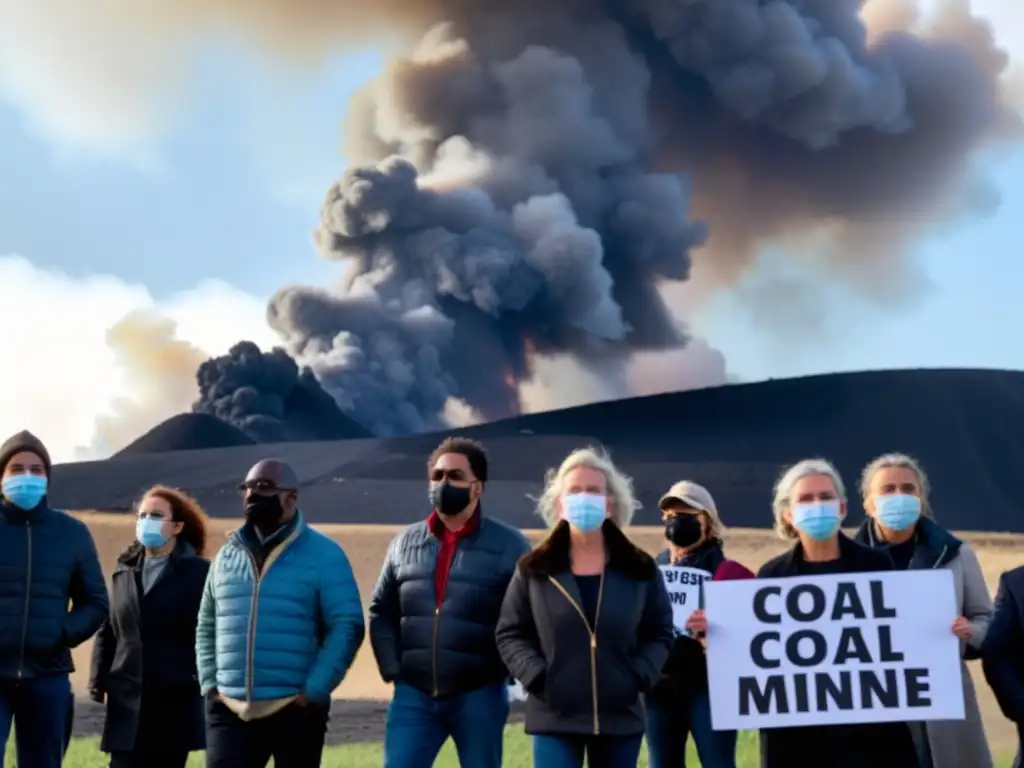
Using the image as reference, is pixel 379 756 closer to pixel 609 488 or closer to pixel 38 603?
pixel 38 603

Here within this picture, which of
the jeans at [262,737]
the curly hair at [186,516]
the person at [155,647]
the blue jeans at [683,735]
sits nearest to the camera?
the jeans at [262,737]

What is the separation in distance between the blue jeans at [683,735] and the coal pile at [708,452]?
21.7m

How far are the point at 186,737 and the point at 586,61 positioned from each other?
6745cm

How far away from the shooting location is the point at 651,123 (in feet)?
230

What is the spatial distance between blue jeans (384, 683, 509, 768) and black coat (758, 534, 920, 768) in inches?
39.7

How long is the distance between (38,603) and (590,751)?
2.36 metres

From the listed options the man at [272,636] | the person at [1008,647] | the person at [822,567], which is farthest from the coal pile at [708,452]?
the person at [1008,647]

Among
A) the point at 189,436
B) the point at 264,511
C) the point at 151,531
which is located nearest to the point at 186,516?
the point at 151,531

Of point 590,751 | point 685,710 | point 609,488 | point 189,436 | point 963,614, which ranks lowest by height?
point 590,751

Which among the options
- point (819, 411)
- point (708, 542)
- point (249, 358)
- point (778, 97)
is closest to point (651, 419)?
point (819, 411)

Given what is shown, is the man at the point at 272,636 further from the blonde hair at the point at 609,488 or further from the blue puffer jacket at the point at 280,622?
the blonde hair at the point at 609,488

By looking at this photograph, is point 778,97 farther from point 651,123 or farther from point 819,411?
point 819,411

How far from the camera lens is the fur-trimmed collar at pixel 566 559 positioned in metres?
4.46

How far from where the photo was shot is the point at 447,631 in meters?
4.76
